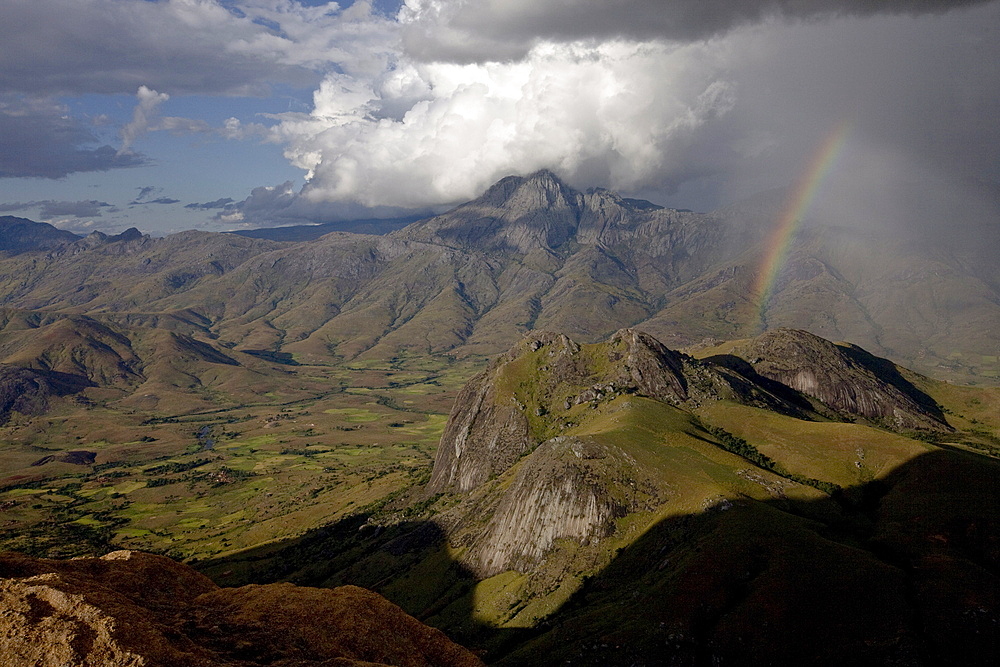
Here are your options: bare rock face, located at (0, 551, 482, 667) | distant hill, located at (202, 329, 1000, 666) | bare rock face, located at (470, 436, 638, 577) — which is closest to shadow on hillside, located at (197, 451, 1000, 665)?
distant hill, located at (202, 329, 1000, 666)

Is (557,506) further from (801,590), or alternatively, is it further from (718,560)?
(801,590)

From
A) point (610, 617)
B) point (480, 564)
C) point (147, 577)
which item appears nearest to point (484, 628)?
point (480, 564)

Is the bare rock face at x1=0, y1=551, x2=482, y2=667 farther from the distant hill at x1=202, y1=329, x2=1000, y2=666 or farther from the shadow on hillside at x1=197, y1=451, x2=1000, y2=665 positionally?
the distant hill at x1=202, y1=329, x2=1000, y2=666

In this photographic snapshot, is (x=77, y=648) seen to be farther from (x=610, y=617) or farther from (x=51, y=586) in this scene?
(x=610, y=617)

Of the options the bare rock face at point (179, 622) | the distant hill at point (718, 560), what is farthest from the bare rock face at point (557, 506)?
the bare rock face at point (179, 622)

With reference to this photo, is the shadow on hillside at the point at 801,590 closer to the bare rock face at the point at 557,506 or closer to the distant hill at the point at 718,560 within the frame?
the distant hill at the point at 718,560
